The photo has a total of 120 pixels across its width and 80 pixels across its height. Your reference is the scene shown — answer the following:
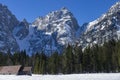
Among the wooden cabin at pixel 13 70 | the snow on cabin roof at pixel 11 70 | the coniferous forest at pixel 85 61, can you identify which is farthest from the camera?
the coniferous forest at pixel 85 61

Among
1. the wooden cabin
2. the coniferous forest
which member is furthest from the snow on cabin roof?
the coniferous forest

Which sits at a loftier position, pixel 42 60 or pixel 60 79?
pixel 42 60

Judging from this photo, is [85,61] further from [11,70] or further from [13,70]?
[11,70]

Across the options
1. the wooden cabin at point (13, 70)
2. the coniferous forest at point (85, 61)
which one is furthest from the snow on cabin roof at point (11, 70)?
the coniferous forest at point (85, 61)

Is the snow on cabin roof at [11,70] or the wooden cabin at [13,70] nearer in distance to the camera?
the wooden cabin at [13,70]

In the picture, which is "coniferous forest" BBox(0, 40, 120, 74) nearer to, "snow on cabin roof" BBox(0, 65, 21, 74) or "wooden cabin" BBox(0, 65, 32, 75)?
"wooden cabin" BBox(0, 65, 32, 75)

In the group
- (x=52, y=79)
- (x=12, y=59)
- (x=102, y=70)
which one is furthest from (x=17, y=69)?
(x=52, y=79)

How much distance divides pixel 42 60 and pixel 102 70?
117 feet

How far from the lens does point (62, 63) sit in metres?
147

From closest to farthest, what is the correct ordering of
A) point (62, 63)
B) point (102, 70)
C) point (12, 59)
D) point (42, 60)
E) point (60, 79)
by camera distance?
point (60, 79) < point (102, 70) < point (62, 63) < point (42, 60) < point (12, 59)

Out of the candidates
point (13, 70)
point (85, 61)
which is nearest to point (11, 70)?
point (13, 70)

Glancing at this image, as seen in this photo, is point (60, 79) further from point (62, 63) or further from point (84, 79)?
point (62, 63)

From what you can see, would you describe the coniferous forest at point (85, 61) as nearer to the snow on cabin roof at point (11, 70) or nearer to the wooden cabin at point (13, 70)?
the wooden cabin at point (13, 70)

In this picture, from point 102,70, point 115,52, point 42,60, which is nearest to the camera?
point 115,52
